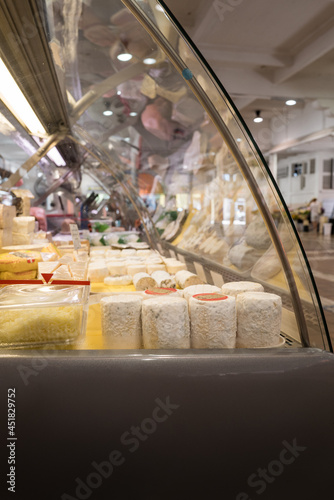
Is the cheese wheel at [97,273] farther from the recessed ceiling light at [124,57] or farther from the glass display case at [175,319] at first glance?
the recessed ceiling light at [124,57]

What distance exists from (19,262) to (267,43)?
5368 mm

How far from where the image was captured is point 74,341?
39.6 inches

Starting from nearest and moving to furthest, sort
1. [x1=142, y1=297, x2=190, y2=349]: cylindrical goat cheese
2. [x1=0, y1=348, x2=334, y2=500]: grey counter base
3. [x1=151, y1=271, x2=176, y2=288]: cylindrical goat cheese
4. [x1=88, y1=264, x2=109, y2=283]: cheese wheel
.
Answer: [x1=0, y1=348, x2=334, y2=500]: grey counter base → [x1=142, y1=297, x2=190, y2=349]: cylindrical goat cheese → [x1=151, y1=271, x2=176, y2=288]: cylindrical goat cheese → [x1=88, y1=264, x2=109, y2=283]: cheese wheel

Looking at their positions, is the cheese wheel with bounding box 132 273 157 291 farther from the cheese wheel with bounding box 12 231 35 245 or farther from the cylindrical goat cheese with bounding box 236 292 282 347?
the cheese wheel with bounding box 12 231 35 245

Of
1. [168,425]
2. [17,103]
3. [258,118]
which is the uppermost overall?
[258,118]

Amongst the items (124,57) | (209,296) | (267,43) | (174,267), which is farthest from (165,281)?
(267,43)

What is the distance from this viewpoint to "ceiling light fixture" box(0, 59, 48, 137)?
147 centimetres

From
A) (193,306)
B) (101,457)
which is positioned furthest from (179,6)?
(101,457)

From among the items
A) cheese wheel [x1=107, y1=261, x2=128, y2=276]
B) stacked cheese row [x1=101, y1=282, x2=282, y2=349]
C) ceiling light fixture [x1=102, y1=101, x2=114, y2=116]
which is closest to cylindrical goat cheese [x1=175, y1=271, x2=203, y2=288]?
cheese wheel [x1=107, y1=261, x2=128, y2=276]

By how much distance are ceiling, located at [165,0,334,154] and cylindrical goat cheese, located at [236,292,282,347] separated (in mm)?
4124

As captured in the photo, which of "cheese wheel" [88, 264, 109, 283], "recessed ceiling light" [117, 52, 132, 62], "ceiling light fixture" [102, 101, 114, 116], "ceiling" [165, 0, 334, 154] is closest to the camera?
"cheese wheel" [88, 264, 109, 283]

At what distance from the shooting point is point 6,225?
1.94 metres

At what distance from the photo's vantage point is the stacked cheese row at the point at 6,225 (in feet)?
5.95

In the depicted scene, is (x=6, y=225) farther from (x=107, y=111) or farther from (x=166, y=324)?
(x=107, y=111)
